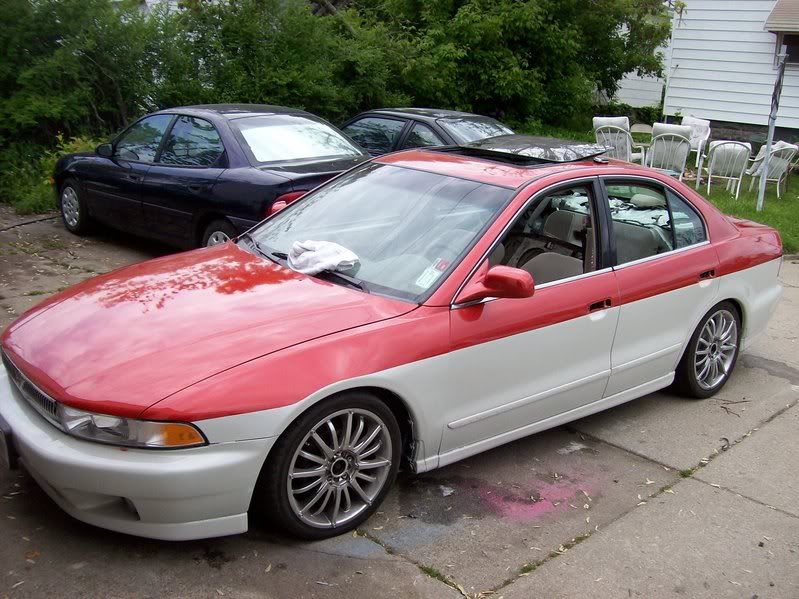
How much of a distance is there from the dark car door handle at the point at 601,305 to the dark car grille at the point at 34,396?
260 cm

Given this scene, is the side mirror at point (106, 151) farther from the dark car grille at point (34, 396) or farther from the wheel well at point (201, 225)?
the dark car grille at point (34, 396)

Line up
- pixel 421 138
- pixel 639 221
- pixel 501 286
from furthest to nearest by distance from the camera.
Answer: pixel 421 138 → pixel 639 221 → pixel 501 286

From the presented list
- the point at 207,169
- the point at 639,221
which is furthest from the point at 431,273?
the point at 207,169

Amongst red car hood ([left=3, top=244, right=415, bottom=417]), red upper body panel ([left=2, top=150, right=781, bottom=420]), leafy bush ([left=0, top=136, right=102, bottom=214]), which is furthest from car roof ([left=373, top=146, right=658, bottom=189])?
leafy bush ([left=0, top=136, right=102, bottom=214])

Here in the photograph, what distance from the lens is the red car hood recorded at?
3.23 metres

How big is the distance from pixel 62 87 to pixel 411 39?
20.7 feet

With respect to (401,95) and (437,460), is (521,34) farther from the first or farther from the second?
(437,460)

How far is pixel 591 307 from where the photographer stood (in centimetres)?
438

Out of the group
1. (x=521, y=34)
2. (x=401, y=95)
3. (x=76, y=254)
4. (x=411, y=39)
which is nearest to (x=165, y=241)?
(x=76, y=254)

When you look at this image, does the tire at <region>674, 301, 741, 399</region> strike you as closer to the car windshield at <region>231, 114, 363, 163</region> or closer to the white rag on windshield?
the white rag on windshield

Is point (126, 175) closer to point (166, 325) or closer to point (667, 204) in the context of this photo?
point (166, 325)

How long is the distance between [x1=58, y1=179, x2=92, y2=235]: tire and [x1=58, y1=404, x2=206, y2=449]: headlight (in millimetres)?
6107

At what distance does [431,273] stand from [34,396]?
Answer: 1800 mm

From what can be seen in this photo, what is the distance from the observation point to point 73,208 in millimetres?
8953
